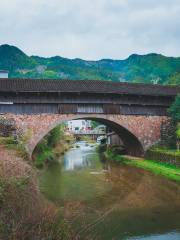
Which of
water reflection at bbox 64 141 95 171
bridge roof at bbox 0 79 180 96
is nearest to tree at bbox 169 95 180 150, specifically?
bridge roof at bbox 0 79 180 96

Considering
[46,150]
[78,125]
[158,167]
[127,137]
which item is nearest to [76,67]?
[78,125]

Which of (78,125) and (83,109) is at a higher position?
(78,125)

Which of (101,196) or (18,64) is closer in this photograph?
(101,196)

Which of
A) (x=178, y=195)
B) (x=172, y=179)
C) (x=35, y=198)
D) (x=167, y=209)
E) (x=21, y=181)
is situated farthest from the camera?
(x=172, y=179)

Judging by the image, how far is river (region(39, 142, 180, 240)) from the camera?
12.9 meters

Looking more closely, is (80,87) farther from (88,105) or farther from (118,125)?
(118,125)

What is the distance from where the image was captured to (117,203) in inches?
726

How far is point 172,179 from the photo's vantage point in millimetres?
24781

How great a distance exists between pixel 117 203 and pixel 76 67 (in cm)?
11390

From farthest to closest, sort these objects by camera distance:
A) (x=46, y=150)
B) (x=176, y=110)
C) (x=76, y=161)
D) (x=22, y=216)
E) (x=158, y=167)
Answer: (x=46, y=150)
(x=76, y=161)
(x=176, y=110)
(x=158, y=167)
(x=22, y=216)

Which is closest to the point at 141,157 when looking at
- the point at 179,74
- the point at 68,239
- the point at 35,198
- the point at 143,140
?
the point at 143,140

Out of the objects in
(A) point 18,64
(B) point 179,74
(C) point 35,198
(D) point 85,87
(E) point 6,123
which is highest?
(A) point 18,64

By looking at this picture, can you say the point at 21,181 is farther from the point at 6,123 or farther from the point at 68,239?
the point at 6,123

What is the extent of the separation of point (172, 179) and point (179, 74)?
1957 inches
